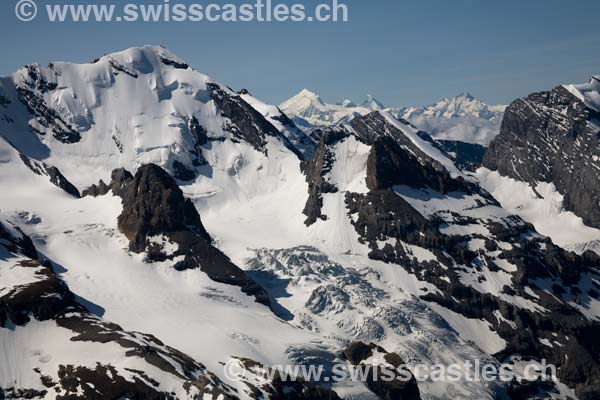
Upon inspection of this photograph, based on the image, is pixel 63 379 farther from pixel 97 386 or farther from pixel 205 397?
pixel 205 397

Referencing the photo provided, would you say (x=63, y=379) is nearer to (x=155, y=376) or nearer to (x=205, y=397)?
(x=155, y=376)

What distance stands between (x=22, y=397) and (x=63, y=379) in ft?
32.3

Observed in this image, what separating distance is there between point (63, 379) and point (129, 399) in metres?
18.3

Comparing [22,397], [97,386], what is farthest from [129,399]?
[22,397]

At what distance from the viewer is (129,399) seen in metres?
191

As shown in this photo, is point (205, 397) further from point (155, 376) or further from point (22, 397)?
point (22, 397)

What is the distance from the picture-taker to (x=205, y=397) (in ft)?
647

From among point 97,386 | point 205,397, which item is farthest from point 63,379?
point 205,397

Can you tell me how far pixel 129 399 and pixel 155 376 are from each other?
995cm

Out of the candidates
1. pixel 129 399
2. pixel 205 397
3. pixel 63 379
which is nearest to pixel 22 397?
pixel 63 379

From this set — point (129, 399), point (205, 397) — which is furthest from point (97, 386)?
point (205, 397)

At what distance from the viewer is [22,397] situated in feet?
634

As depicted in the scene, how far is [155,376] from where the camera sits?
199 m

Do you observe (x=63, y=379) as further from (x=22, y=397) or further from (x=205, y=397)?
(x=205, y=397)
